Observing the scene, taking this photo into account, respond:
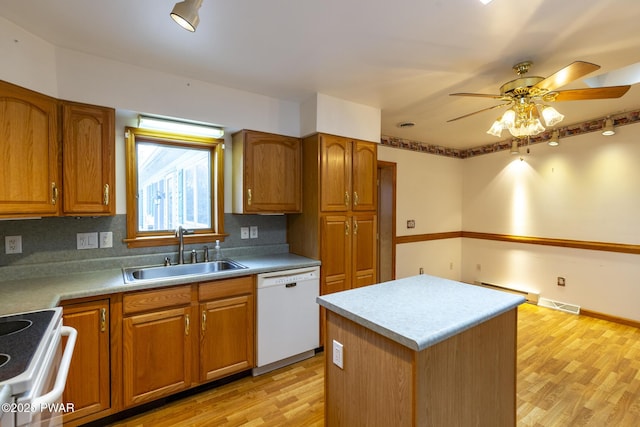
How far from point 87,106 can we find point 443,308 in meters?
2.51

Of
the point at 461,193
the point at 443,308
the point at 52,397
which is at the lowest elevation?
the point at 52,397

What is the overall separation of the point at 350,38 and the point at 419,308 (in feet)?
5.30

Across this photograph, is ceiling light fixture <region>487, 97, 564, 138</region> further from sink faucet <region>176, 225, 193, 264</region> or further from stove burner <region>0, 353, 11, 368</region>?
stove burner <region>0, 353, 11, 368</region>

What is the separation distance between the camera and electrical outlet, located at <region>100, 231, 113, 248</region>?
226 cm

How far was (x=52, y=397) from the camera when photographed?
0.97 meters

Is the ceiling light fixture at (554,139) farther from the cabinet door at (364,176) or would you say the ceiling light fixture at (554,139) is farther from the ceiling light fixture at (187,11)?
the ceiling light fixture at (187,11)

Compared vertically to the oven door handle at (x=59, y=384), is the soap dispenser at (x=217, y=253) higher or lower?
higher

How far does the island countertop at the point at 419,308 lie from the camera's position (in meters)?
1.15

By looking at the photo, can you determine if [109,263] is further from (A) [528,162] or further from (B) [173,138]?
(A) [528,162]

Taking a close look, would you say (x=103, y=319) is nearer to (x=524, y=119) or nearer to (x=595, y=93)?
(x=524, y=119)

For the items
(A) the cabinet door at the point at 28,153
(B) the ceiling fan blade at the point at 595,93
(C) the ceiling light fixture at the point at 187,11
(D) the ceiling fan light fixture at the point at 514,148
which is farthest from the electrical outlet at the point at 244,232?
(D) the ceiling fan light fixture at the point at 514,148

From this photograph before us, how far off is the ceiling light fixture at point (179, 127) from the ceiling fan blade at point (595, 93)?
8.47 ft

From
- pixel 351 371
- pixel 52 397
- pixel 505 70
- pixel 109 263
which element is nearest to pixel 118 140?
pixel 109 263

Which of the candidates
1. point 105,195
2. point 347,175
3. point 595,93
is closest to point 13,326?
point 105,195
